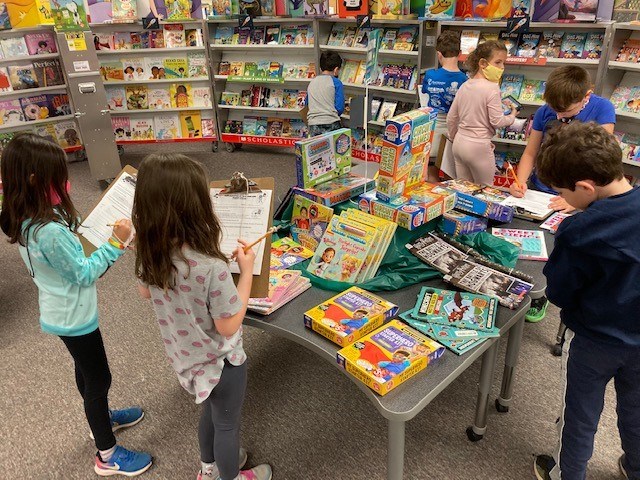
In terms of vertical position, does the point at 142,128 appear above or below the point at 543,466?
above

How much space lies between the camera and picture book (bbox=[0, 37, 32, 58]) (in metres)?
5.61

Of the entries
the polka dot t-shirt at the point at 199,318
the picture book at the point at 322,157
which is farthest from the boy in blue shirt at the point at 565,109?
the polka dot t-shirt at the point at 199,318

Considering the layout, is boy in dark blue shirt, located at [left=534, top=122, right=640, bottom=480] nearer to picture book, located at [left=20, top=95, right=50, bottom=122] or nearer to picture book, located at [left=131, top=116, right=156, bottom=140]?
picture book, located at [left=131, top=116, right=156, bottom=140]

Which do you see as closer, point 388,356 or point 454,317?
point 388,356

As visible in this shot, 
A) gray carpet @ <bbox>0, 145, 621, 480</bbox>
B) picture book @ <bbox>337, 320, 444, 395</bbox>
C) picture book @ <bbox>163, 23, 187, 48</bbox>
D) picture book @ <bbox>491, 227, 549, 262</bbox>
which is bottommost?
gray carpet @ <bbox>0, 145, 621, 480</bbox>

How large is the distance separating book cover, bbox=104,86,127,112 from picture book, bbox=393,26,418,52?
371 cm

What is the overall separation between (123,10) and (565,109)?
5.71 m

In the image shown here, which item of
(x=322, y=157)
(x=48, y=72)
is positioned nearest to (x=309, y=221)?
(x=322, y=157)

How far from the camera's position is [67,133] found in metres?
6.36

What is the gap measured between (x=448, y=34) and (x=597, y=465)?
3519mm

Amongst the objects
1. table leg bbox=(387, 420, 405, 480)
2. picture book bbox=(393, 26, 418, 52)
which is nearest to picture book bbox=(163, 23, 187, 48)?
picture book bbox=(393, 26, 418, 52)

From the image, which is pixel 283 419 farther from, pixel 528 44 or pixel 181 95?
pixel 181 95

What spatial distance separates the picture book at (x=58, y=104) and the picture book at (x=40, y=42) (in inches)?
20.8

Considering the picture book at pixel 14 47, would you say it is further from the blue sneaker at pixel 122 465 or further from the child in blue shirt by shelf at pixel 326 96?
the blue sneaker at pixel 122 465
